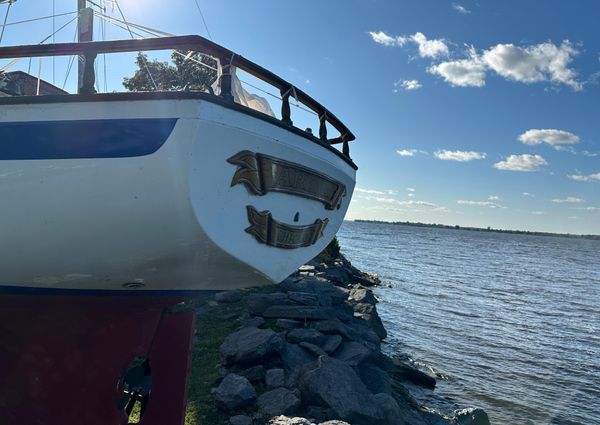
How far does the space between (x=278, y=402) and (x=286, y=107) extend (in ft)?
13.8

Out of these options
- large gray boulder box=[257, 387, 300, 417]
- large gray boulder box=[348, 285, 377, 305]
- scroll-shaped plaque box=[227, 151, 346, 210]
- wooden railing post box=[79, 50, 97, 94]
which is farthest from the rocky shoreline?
wooden railing post box=[79, 50, 97, 94]

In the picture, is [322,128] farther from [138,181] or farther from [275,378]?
[275,378]

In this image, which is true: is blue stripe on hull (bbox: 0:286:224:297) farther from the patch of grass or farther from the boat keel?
the patch of grass

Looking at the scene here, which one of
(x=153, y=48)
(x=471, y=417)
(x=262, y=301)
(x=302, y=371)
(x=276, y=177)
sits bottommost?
Answer: (x=471, y=417)

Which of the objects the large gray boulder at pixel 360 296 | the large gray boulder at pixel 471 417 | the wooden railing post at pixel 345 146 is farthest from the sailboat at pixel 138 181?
the large gray boulder at pixel 360 296

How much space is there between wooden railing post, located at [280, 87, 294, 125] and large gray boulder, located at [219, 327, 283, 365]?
15.0ft

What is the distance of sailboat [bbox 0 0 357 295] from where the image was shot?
9.97 feet

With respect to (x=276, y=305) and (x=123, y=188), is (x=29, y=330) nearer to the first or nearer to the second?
(x=123, y=188)

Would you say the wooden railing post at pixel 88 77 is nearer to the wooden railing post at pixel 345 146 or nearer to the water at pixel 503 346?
the wooden railing post at pixel 345 146

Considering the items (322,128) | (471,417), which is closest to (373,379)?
(471,417)

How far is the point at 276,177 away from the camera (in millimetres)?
3648

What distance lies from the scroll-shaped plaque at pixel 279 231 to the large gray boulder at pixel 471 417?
7352 millimetres

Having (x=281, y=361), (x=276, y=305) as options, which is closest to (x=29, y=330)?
(x=281, y=361)

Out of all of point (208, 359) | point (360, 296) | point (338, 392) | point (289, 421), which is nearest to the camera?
point (289, 421)
